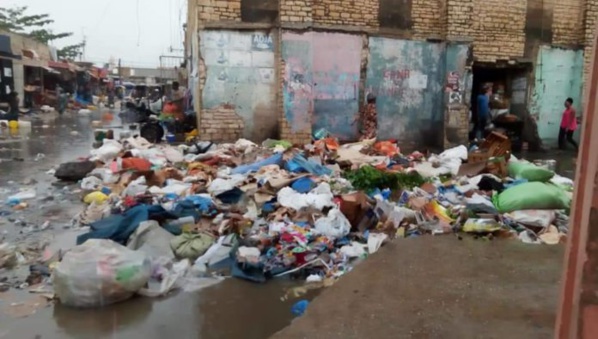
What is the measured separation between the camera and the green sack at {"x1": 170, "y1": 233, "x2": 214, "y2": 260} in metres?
4.40

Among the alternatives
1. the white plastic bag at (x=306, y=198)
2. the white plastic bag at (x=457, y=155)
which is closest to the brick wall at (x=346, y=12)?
the white plastic bag at (x=457, y=155)

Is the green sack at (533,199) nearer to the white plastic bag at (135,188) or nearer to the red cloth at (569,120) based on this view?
the white plastic bag at (135,188)

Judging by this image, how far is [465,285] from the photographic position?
12.0 ft

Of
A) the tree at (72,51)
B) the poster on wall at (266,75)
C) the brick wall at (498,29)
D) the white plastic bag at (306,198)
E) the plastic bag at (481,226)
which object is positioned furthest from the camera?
the tree at (72,51)

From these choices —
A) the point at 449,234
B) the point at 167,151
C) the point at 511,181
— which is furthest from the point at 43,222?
the point at 511,181

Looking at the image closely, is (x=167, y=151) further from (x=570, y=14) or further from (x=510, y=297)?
(x=570, y=14)

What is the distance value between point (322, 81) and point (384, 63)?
1.66m

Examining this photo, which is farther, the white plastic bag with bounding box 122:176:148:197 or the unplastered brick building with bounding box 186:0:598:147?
the unplastered brick building with bounding box 186:0:598:147

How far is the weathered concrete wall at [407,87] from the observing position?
1160 cm

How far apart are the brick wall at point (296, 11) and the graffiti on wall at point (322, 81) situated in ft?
1.03

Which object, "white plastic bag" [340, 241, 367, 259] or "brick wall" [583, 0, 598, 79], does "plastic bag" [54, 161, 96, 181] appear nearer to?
"white plastic bag" [340, 241, 367, 259]

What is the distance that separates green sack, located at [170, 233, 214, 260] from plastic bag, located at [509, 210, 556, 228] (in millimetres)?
3275

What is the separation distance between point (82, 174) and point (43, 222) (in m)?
2.33

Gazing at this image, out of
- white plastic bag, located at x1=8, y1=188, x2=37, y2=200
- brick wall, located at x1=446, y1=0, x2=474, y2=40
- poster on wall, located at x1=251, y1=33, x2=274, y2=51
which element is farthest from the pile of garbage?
brick wall, located at x1=446, y1=0, x2=474, y2=40
